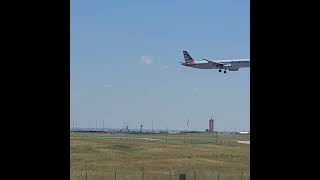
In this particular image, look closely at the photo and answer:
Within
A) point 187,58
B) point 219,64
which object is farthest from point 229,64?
point 187,58

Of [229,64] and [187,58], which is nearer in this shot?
[229,64]

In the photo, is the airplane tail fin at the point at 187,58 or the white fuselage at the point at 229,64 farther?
the airplane tail fin at the point at 187,58

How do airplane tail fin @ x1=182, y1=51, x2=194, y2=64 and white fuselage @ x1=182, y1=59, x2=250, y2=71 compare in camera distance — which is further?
airplane tail fin @ x1=182, y1=51, x2=194, y2=64

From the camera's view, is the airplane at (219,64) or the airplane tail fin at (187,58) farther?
the airplane tail fin at (187,58)

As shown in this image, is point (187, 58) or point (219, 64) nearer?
point (219, 64)

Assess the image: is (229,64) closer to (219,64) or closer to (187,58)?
(219,64)
